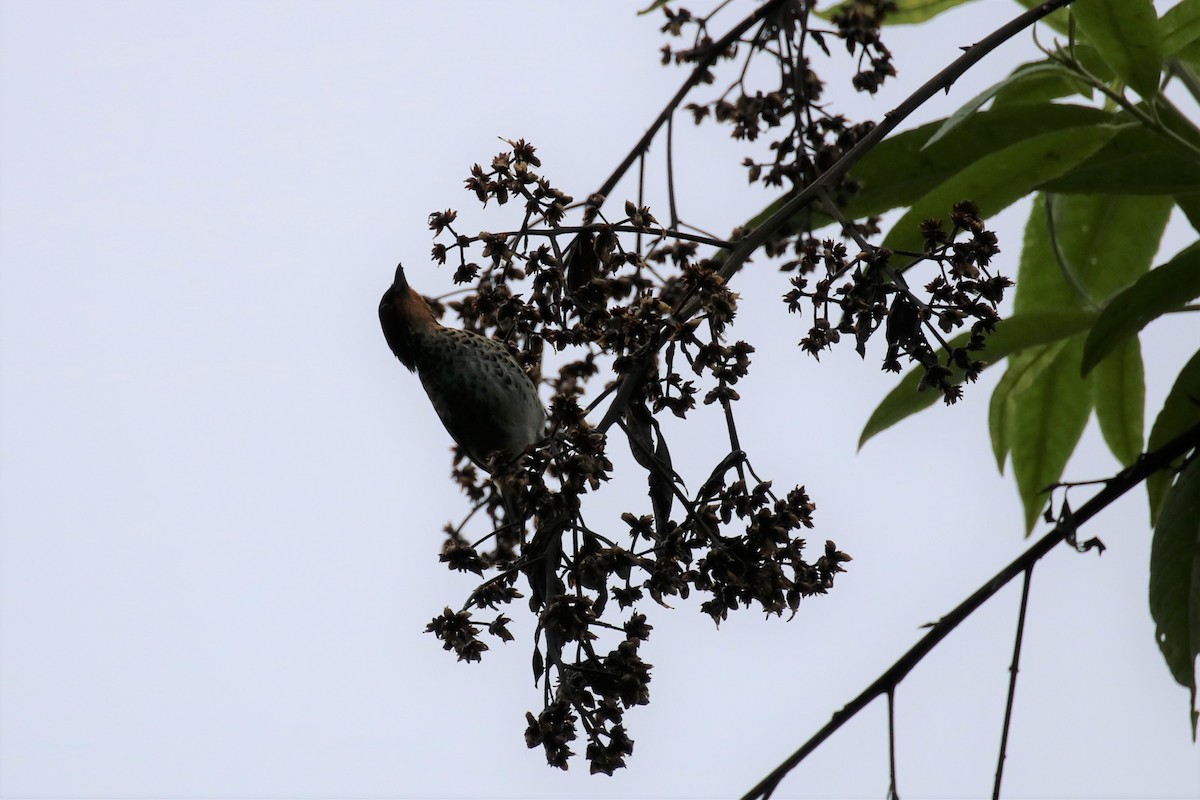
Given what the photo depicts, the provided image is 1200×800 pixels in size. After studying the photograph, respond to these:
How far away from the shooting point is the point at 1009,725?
2123 millimetres

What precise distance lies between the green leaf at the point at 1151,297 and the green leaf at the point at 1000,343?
13.1 inches

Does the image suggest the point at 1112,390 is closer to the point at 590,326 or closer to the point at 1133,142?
the point at 1133,142

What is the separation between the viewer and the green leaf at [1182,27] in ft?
8.75

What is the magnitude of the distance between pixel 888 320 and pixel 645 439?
1.44ft

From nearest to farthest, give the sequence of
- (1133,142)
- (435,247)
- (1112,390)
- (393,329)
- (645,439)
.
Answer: (645,439)
(435,247)
(1133,142)
(1112,390)
(393,329)

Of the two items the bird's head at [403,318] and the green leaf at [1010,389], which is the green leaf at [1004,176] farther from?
→ the bird's head at [403,318]

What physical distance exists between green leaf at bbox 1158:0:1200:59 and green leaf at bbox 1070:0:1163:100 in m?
0.21

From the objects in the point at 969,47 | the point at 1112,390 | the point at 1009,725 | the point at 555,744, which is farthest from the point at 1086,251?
the point at 555,744

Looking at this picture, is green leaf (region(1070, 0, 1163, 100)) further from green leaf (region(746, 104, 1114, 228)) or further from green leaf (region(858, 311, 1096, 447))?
green leaf (region(858, 311, 1096, 447))

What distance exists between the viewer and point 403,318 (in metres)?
3.75

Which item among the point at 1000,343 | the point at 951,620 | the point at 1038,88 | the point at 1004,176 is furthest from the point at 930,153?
the point at 951,620

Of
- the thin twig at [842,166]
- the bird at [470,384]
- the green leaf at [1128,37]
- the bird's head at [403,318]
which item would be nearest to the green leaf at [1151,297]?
the green leaf at [1128,37]

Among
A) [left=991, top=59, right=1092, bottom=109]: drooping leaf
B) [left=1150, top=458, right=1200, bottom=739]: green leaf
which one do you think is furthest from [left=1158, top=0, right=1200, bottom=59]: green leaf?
[left=1150, top=458, right=1200, bottom=739]: green leaf

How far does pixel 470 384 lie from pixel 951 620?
5.78 feet
